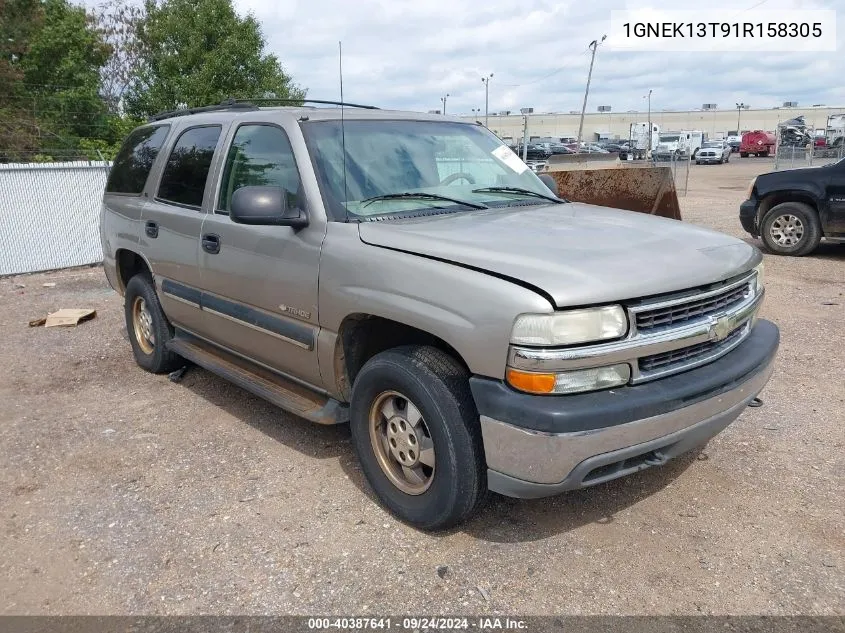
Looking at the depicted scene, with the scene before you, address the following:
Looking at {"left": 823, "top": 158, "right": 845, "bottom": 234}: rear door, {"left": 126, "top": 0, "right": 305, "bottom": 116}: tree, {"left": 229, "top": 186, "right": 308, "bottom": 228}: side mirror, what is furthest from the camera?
{"left": 126, "top": 0, "right": 305, "bottom": 116}: tree

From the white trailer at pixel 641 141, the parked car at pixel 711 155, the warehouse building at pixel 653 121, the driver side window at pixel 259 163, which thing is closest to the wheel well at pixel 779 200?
the driver side window at pixel 259 163

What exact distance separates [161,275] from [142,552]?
2.33 metres

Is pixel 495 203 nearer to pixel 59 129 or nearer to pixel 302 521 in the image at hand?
pixel 302 521

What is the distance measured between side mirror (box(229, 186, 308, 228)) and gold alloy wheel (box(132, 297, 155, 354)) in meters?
2.43

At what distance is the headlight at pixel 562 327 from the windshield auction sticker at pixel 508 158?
2.02 m

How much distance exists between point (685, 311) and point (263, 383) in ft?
7.78

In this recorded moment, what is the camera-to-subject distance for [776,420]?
4355mm

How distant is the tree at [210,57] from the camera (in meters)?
22.6

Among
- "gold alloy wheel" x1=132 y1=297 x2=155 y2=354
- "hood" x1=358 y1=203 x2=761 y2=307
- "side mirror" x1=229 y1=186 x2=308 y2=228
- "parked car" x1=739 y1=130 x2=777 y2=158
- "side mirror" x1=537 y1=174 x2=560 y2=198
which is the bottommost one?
"gold alloy wheel" x1=132 y1=297 x2=155 y2=354

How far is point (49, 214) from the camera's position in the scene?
10617 mm

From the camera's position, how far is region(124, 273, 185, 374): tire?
520 centimetres

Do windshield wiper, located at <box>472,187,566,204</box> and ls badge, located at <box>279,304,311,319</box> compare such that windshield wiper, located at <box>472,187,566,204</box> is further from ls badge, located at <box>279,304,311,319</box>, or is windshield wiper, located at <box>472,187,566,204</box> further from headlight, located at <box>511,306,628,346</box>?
headlight, located at <box>511,306,628,346</box>

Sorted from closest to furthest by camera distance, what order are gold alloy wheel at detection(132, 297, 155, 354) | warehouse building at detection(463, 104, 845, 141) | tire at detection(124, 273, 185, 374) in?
tire at detection(124, 273, 185, 374), gold alloy wheel at detection(132, 297, 155, 354), warehouse building at detection(463, 104, 845, 141)

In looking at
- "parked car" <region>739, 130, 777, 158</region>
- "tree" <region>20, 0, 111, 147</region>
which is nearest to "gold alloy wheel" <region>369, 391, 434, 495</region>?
"tree" <region>20, 0, 111, 147</region>
